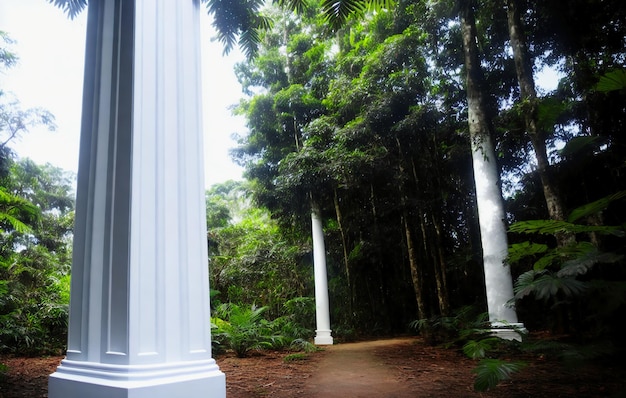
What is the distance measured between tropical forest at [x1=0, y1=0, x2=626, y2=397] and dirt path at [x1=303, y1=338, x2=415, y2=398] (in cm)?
66

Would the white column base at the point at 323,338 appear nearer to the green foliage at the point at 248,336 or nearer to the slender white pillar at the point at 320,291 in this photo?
the slender white pillar at the point at 320,291

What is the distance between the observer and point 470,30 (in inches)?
189

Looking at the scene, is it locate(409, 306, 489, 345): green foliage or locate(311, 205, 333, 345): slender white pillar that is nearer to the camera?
locate(409, 306, 489, 345): green foliage

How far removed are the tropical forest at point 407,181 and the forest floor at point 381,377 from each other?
6.0 inches

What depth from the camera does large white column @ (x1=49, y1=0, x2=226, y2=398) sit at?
4.00ft

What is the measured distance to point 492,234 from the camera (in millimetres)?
4449

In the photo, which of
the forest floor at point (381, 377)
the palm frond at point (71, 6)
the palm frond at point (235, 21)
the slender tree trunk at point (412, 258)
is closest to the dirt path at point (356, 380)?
the forest floor at point (381, 377)

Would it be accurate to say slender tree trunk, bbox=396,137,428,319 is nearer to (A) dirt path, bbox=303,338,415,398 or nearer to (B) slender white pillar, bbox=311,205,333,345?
(B) slender white pillar, bbox=311,205,333,345

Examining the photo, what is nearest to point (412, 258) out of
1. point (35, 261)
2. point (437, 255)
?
point (437, 255)

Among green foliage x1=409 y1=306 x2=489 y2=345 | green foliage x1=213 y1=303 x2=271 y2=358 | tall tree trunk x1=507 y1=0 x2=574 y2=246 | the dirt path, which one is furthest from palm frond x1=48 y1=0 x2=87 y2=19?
green foliage x1=409 y1=306 x2=489 y2=345

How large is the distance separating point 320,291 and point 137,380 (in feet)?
19.4

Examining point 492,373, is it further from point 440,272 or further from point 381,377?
point 440,272

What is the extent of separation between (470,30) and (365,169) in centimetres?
273

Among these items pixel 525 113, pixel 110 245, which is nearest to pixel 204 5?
pixel 110 245
